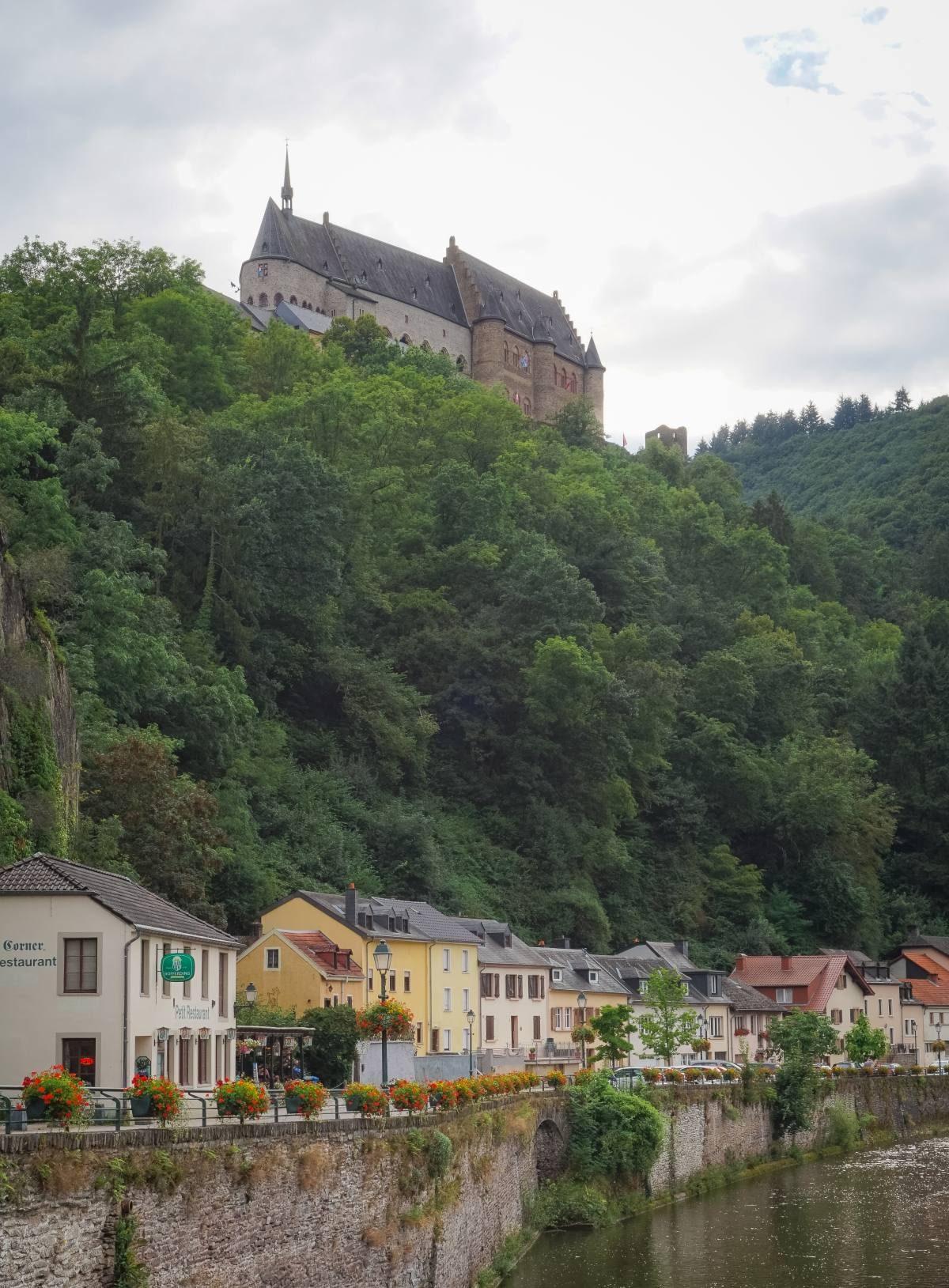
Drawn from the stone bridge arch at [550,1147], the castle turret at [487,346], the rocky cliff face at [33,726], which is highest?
the castle turret at [487,346]

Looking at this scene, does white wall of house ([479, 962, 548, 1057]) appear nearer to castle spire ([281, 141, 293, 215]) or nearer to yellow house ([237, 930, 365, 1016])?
yellow house ([237, 930, 365, 1016])

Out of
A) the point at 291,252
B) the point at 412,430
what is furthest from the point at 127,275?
the point at 291,252

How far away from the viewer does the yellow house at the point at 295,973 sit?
5169 centimetres

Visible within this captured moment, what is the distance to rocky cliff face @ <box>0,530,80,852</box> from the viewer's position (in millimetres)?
41312

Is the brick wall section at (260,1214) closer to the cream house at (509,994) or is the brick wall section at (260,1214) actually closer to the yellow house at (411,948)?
the yellow house at (411,948)

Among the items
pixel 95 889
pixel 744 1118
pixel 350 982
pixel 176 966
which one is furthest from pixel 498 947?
pixel 95 889

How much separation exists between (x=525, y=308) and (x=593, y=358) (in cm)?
852

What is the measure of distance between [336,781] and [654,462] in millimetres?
87585

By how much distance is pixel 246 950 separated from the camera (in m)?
52.9

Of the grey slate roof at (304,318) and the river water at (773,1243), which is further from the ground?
the grey slate roof at (304,318)

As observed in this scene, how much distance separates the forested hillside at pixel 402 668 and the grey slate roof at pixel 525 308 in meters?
42.5

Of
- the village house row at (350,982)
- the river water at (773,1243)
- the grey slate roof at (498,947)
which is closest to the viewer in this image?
the village house row at (350,982)

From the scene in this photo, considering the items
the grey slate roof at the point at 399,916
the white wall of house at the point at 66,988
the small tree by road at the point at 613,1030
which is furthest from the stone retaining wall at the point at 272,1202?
the small tree by road at the point at 613,1030

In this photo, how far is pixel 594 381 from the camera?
534ft
